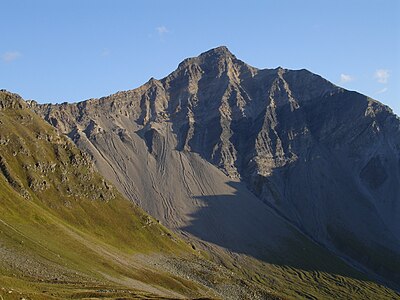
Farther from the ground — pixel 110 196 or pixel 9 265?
pixel 110 196

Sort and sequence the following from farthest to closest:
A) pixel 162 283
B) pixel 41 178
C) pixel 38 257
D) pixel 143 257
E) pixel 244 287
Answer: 1. pixel 41 178
2. pixel 143 257
3. pixel 244 287
4. pixel 162 283
5. pixel 38 257

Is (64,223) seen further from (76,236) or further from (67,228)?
(76,236)

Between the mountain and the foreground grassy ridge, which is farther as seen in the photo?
the foreground grassy ridge

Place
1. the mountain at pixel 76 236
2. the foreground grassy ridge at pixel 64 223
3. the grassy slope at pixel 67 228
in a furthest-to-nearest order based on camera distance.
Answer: the foreground grassy ridge at pixel 64 223 → the mountain at pixel 76 236 → the grassy slope at pixel 67 228

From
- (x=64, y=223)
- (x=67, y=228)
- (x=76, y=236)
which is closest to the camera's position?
(x=76, y=236)

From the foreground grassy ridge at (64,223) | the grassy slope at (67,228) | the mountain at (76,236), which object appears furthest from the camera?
the foreground grassy ridge at (64,223)

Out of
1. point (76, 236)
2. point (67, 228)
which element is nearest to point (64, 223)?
point (67, 228)

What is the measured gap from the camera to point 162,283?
12706cm

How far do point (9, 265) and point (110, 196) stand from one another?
100 meters

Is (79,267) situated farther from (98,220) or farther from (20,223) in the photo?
(98,220)

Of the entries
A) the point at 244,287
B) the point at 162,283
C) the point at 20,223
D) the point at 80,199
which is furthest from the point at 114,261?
the point at 80,199

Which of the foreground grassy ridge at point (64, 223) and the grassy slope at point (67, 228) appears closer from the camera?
the grassy slope at point (67, 228)

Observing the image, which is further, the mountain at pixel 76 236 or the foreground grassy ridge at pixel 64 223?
the foreground grassy ridge at pixel 64 223

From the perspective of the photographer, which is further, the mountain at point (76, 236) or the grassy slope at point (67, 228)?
the mountain at point (76, 236)
